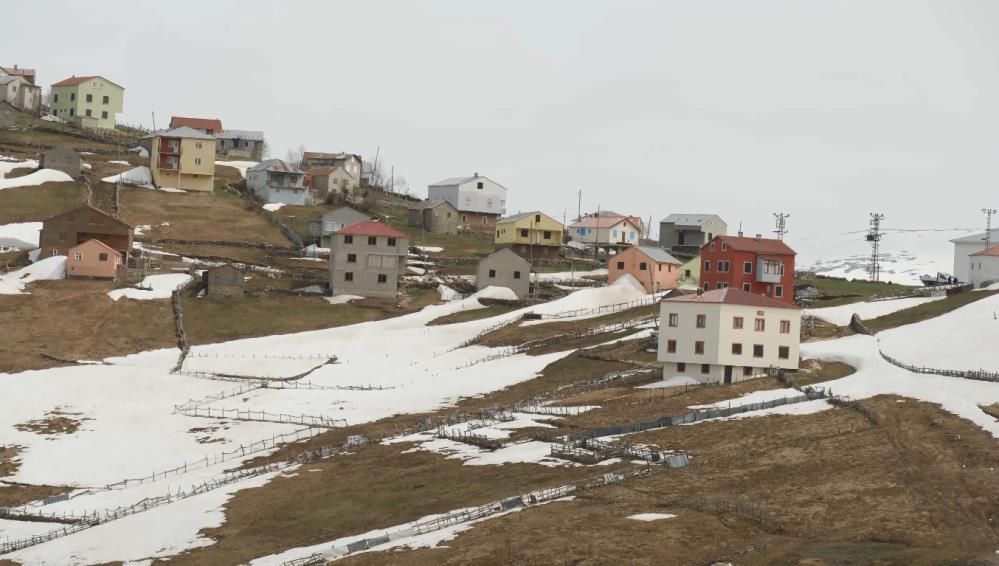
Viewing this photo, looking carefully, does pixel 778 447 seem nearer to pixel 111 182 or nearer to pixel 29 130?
pixel 111 182

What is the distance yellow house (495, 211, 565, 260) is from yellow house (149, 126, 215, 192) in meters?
36.9

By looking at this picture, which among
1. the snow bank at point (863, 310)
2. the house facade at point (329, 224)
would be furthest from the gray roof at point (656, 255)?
the house facade at point (329, 224)

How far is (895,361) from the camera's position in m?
85.4

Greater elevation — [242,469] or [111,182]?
[111,182]

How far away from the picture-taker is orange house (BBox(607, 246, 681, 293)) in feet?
430

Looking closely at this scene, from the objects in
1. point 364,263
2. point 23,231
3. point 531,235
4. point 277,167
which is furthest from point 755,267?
point 277,167

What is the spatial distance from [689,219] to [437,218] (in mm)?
31617

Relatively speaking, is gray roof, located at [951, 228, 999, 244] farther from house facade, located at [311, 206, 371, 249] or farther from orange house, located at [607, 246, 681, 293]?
house facade, located at [311, 206, 371, 249]

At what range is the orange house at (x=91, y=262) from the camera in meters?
120

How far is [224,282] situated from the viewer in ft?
392

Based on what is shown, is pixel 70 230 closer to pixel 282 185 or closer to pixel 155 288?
pixel 155 288

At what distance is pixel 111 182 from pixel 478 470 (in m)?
103

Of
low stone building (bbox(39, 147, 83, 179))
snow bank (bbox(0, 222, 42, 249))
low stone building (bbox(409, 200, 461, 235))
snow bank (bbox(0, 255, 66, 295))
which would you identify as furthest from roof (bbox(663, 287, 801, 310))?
low stone building (bbox(39, 147, 83, 179))

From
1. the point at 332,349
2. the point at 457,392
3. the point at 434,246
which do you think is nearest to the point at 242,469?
the point at 457,392
